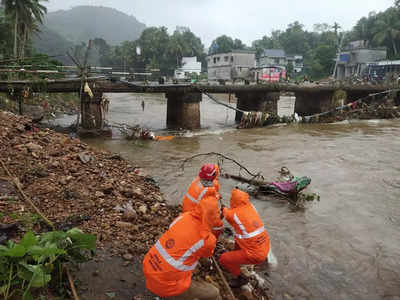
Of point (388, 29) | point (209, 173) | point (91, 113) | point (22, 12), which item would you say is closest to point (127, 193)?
point (209, 173)

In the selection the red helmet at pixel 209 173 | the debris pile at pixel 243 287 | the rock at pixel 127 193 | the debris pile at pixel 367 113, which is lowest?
the debris pile at pixel 243 287

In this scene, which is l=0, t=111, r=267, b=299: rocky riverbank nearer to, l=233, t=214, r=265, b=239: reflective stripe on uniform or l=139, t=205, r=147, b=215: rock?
l=139, t=205, r=147, b=215: rock

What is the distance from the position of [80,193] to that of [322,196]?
587cm

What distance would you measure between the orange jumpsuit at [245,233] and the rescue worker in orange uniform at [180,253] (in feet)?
2.52

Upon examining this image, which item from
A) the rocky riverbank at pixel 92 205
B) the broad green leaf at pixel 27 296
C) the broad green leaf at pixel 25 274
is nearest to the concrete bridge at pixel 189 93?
the rocky riverbank at pixel 92 205

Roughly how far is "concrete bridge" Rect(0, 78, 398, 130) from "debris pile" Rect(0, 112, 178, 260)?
654 cm

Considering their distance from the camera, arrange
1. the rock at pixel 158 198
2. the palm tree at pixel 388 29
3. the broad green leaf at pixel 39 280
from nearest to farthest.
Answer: the broad green leaf at pixel 39 280 → the rock at pixel 158 198 → the palm tree at pixel 388 29

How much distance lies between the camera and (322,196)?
27.1 feet

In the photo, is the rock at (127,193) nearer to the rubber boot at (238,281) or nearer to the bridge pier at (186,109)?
the rubber boot at (238,281)

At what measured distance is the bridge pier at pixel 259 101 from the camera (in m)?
21.8

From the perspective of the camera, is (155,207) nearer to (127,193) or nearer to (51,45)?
(127,193)

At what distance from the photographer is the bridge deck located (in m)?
14.3

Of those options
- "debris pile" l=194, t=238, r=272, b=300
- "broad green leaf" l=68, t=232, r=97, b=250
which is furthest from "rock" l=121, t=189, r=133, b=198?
"broad green leaf" l=68, t=232, r=97, b=250

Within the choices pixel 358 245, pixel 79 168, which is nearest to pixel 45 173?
pixel 79 168
